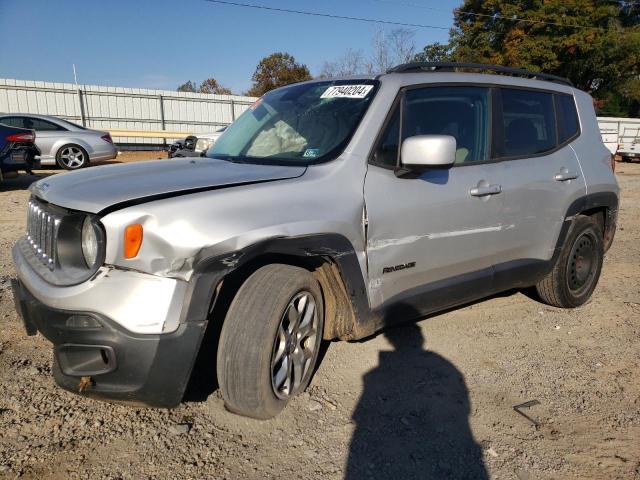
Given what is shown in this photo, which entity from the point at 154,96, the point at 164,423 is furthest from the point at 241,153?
the point at 154,96

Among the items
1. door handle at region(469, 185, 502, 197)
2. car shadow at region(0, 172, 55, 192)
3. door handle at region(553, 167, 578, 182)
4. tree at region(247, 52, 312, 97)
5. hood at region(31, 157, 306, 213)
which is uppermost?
tree at region(247, 52, 312, 97)

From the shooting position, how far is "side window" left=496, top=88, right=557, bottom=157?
3.71 meters

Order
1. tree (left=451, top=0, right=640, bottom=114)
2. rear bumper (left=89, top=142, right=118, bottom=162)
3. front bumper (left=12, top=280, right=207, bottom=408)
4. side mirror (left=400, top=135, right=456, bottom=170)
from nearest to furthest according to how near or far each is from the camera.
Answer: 1. front bumper (left=12, top=280, right=207, bottom=408)
2. side mirror (left=400, top=135, right=456, bottom=170)
3. rear bumper (left=89, top=142, right=118, bottom=162)
4. tree (left=451, top=0, right=640, bottom=114)

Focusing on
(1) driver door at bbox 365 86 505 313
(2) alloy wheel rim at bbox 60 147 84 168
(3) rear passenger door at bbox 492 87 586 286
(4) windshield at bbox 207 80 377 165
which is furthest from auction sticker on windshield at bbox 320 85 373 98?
(2) alloy wheel rim at bbox 60 147 84 168

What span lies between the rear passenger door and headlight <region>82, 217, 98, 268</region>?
258 centimetres

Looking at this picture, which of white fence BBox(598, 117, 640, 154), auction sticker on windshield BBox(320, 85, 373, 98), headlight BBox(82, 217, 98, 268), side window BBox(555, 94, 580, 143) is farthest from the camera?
white fence BBox(598, 117, 640, 154)

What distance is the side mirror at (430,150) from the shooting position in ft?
8.98

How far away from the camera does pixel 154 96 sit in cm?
2373

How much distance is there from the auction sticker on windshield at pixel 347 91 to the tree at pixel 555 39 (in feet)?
107

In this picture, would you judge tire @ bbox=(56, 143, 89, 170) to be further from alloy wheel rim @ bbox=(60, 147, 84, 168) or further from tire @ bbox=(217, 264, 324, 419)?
tire @ bbox=(217, 264, 324, 419)

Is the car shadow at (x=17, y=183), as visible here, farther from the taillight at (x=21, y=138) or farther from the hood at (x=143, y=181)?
the hood at (x=143, y=181)

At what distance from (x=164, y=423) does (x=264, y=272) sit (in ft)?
3.09

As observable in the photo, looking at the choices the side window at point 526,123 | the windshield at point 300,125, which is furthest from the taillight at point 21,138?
the side window at point 526,123

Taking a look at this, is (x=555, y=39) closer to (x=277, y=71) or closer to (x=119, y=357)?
(x=277, y=71)
